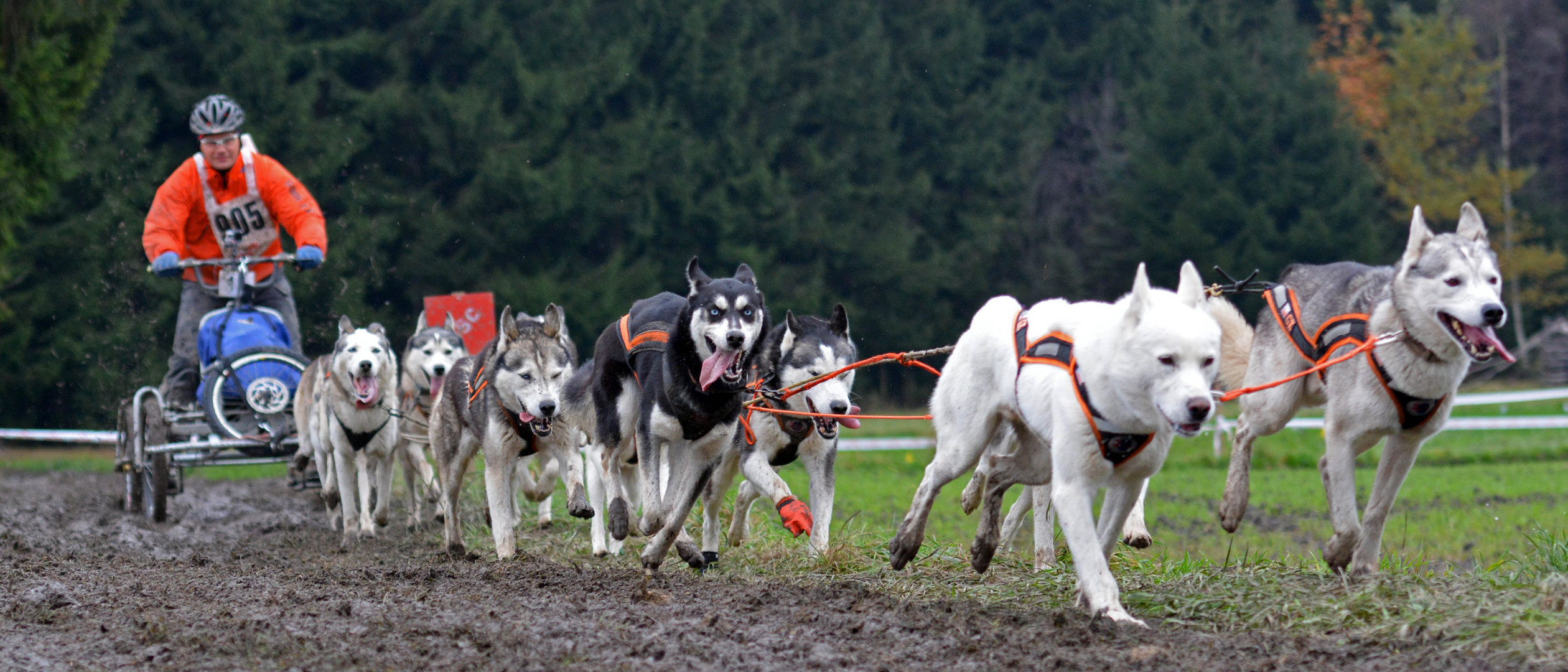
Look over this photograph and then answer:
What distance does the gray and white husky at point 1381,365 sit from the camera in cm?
478

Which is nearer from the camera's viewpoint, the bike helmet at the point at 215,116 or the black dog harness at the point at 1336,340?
the black dog harness at the point at 1336,340

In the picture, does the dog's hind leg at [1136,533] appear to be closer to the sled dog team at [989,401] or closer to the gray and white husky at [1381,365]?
the sled dog team at [989,401]

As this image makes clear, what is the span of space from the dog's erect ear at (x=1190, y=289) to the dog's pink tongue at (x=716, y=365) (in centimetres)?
209

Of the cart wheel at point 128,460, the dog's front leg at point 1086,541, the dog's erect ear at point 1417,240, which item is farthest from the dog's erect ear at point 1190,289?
the cart wheel at point 128,460

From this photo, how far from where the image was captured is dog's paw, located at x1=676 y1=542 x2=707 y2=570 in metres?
6.38

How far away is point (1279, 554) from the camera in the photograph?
7.62 m

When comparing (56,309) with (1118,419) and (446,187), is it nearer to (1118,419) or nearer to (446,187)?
(446,187)

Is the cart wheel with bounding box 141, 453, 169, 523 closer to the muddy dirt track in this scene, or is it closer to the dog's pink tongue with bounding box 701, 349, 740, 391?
the muddy dirt track

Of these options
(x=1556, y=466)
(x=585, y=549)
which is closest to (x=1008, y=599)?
(x=585, y=549)

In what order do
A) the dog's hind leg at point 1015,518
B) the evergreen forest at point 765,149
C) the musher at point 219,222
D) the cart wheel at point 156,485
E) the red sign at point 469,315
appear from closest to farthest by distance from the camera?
the dog's hind leg at point 1015,518
the cart wheel at point 156,485
the musher at point 219,222
the red sign at point 469,315
the evergreen forest at point 765,149

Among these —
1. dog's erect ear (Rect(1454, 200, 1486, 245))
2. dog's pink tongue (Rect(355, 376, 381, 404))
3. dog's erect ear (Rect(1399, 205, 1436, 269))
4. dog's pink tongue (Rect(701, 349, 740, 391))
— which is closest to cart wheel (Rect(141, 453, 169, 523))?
dog's pink tongue (Rect(355, 376, 381, 404))

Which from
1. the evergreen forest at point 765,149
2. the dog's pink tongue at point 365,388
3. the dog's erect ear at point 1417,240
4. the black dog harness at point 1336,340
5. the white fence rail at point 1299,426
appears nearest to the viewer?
the dog's erect ear at point 1417,240

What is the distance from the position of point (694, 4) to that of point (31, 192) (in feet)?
39.3

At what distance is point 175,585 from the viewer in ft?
19.7
